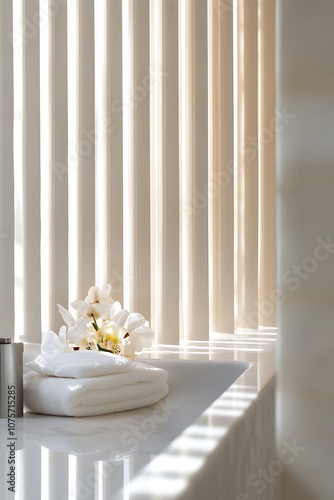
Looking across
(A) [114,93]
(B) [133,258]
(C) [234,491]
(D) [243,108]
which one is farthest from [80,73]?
(C) [234,491]

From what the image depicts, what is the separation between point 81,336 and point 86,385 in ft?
0.84

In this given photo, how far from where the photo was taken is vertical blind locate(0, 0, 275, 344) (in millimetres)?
1583

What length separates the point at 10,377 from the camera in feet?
3.78

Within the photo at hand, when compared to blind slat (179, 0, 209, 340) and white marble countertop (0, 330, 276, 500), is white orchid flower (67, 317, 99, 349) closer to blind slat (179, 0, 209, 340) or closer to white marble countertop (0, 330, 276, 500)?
white marble countertop (0, 330, 276, 500)

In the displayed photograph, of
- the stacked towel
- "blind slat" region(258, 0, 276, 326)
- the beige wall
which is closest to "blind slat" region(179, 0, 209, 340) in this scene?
the beige wall

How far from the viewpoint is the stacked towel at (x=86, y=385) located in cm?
115

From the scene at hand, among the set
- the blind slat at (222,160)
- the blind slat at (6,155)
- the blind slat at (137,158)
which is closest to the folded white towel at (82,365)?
the blind slat at (6,155)

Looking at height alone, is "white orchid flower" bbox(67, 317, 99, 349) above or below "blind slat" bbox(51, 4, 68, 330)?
below

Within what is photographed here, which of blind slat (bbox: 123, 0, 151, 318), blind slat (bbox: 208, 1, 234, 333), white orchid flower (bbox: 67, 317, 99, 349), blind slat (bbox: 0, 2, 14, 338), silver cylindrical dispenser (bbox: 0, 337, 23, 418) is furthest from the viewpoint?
blind slat (bbox: 208, 1, 234, 333)

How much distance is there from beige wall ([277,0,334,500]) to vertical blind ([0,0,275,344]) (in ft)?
0.78

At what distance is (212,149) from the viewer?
1889mm

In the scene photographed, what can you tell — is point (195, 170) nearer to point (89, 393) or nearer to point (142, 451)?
point (89, 393)

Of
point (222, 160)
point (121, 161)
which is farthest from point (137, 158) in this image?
point (222, 160)

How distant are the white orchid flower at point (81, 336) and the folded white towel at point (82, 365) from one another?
128 millimetres
